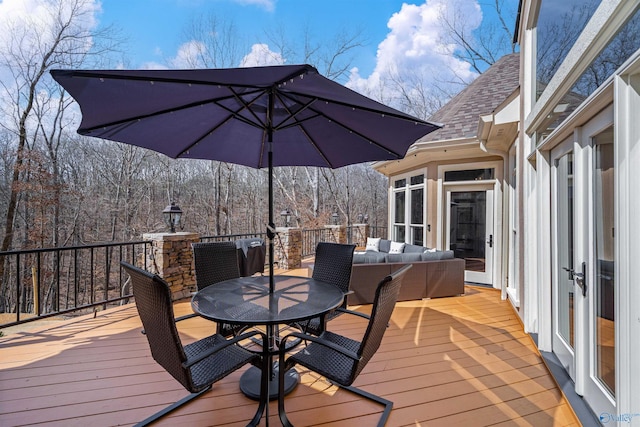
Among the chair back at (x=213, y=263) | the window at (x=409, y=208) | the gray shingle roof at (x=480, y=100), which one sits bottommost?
the chair back at (x=213, y=263)

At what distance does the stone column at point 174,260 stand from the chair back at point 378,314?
3.44 meters

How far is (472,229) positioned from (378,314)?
4.93m

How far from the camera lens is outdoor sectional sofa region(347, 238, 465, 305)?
4438mm

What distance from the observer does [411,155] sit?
20.2 feet

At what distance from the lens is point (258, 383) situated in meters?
2.42

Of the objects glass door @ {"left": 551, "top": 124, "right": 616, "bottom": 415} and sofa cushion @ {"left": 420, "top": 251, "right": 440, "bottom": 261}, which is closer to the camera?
glass door @ {"left": 551, "top": 124, "right": 616, "bottom": 415}

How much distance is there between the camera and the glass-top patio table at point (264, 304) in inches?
73.2

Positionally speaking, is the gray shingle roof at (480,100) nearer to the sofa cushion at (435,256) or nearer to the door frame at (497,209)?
the door frame at (497,209)

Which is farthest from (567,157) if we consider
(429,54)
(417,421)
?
(429,54)

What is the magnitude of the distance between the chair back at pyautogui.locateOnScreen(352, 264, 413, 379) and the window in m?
4.94

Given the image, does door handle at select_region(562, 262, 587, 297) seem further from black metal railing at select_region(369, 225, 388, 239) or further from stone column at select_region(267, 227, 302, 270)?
black metal railing at select_region(369, 225, 388, 239)
